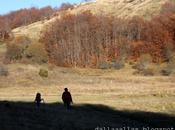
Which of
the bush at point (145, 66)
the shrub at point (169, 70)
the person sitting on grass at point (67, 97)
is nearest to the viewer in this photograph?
the person sitting on grass at point (67, 97)

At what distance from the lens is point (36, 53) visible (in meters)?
156

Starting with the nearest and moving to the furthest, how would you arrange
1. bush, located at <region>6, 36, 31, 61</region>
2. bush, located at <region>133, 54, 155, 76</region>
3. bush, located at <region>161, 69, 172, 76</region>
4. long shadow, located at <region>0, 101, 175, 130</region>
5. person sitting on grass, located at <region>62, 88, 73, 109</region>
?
long shadow, located at <region>0, 101, 175, 130</region>, person sitting on grass, located at <region>62, 88, 73, 109</region>, bush, located at <region>161, 69, 172, 76</region>, bush, located at <region>133, 54, 155, 76</region>, bush, located at <region>6, 36, 31, 61</region>

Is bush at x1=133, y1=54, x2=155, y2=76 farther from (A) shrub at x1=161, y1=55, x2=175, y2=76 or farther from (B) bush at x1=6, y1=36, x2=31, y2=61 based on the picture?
Answer: (B) bush at x1=6, y1=36, x2=31, y2=61

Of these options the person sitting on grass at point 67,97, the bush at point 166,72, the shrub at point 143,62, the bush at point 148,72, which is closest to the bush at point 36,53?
the shrub at point 143,62

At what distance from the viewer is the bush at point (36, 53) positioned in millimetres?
154625

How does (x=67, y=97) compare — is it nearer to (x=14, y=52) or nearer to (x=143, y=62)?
(x=143, y=62)

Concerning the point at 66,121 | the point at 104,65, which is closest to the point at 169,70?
the point at 104,65

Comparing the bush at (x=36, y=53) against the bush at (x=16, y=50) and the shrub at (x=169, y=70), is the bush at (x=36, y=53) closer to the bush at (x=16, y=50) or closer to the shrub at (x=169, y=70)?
the bush at (x=16, y=50)

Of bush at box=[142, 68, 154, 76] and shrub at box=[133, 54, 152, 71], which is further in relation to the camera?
shrub at box=[133, 54, 152, 71]

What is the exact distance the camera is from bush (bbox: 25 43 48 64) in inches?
6088

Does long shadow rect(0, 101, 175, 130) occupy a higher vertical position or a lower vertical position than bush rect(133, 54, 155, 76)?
lower

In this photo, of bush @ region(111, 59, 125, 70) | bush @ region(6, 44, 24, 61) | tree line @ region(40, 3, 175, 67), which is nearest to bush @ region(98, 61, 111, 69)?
bush @ region(111, 59, 125, 70)

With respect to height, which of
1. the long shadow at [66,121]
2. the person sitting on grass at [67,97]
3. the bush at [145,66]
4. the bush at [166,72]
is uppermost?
the bush at [145,66]

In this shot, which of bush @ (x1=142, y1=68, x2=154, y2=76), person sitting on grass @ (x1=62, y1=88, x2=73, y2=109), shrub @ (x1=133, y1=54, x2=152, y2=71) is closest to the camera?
person sitting on grass @ (x1=62, y1=88, x2=73, y2=109)
